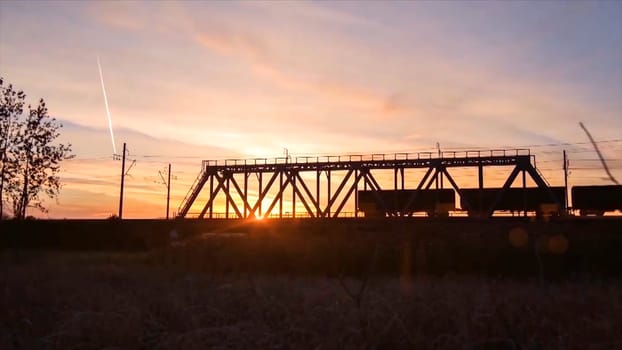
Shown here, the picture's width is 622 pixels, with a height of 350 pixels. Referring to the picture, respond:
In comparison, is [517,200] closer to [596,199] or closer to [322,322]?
[596,199]

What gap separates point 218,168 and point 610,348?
74672mm

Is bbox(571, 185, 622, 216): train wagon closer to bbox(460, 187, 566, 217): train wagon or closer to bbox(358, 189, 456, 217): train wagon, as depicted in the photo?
bbox(460, 187, 566, 217): train wagon

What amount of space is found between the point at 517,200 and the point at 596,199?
7.94m

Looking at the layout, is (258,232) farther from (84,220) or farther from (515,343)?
(515,343)

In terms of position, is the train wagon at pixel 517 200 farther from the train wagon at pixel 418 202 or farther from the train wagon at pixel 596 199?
the train wagon at pixel 596 199

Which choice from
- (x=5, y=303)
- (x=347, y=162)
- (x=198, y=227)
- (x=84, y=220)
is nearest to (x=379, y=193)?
(x=347, y=162)

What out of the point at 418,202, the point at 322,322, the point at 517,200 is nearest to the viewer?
the point at 322,322

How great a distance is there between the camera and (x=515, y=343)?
7355 mm

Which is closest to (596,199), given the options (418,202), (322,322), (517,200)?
(517,200)

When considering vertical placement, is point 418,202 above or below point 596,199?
below

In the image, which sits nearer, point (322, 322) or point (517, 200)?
point (322, 322)

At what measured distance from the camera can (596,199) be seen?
61906 mm

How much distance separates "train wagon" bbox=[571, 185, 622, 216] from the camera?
6052 cm

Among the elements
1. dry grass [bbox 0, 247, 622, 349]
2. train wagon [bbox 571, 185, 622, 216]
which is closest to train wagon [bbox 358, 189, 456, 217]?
train wagon [bbox 571, 185, 622, 216]
